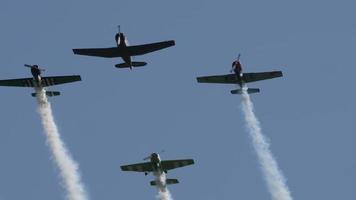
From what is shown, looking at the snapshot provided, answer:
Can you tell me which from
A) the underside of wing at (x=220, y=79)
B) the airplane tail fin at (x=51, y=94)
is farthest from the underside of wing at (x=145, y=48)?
the underside of wing at (x=220, y=79)

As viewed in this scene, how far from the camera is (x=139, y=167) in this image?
87.8 meters

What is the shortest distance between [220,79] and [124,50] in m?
12.6

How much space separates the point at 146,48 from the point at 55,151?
36.6 ft

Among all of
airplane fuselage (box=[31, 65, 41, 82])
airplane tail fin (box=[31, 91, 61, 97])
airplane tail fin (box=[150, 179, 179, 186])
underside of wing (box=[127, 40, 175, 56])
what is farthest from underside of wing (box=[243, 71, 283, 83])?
airplane fuselage (box=[31, 65, 41, 82])

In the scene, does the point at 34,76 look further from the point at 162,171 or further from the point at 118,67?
the point at 162,171

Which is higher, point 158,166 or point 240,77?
point 240,77

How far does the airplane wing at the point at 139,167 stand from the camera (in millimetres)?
86688

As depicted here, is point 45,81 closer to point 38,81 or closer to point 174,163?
point 38,81

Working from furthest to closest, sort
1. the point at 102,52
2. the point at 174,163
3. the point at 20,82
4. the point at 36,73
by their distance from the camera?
the point at 174,163, the point at 20,82, the point at 36,73, the point at 102,52

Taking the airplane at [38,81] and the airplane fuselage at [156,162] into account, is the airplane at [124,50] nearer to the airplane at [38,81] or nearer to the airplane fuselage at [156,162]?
the airplane at [38,81]

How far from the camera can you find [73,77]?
285 feet

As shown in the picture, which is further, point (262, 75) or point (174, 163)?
point (262, 75)

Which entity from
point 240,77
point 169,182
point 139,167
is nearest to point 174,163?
point 139,167

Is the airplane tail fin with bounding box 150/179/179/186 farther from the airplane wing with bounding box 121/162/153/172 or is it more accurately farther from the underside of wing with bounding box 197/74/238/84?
the underside of wing with bounding box 197/74/238/84
